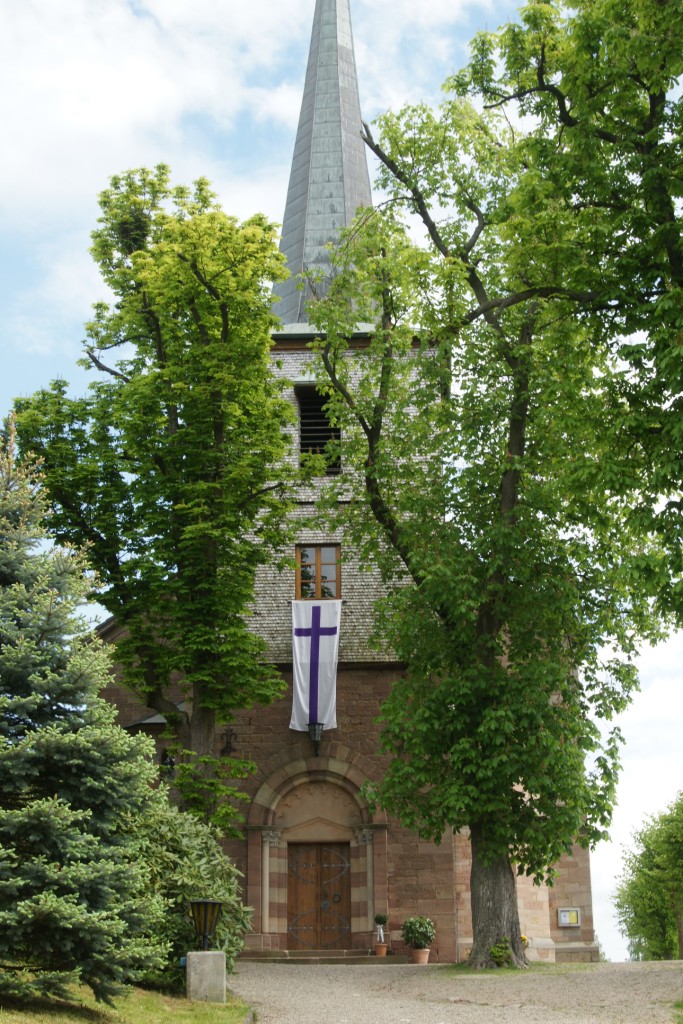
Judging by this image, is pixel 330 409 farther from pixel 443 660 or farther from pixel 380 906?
pixel 380 906

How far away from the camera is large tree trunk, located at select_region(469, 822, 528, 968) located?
60.9ft

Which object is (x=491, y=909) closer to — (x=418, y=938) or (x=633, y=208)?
(x=418, y=938)

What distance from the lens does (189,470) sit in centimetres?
2339

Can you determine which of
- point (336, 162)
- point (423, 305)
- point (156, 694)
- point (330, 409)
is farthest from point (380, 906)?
point (336, 162)

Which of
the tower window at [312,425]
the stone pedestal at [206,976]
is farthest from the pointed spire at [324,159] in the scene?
the stone pedestal at [206,976]

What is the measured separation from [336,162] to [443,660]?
21247mm

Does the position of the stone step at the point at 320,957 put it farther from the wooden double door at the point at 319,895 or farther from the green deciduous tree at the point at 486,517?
the green deciduous tree at the point at 486,517

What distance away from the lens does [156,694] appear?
23641 mm

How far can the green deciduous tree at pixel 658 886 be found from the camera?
1393 inches

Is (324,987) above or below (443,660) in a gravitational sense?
below

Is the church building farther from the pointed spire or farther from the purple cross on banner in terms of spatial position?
the pointed spire

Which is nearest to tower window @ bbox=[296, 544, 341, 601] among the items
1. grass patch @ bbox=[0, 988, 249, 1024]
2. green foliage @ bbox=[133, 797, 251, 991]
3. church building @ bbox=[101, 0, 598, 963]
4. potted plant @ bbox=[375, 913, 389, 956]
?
church building @ bbox=[101, 0, 598, 963]

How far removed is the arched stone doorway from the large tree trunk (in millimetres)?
6469

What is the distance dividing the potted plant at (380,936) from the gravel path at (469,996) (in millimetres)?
4913
